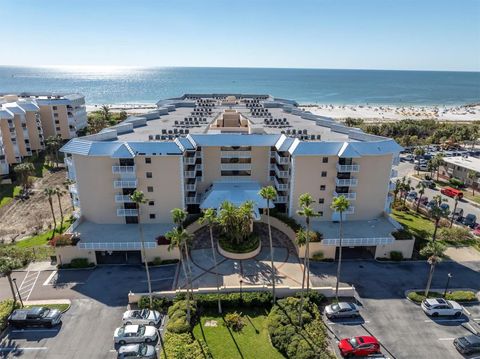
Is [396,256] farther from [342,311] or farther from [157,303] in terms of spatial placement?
[157,303]

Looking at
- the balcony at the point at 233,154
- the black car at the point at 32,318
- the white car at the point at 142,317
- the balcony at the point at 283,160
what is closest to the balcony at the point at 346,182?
the balcony at the point at 283,160

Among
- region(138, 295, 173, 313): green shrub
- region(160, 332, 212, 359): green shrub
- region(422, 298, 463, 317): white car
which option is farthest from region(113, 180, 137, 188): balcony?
region(422, 298, 463, 317): white car

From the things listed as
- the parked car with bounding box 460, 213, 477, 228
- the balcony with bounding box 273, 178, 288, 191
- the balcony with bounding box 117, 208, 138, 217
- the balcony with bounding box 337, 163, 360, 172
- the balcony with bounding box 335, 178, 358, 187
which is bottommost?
the parked car with bounding box 460, 213, 477, 228

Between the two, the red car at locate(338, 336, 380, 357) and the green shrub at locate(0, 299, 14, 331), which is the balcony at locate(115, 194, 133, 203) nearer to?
the green shrub at locate(0, 299, 14, 331)

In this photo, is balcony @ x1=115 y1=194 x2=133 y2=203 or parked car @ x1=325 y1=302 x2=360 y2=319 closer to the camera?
parked car @ x1=325 y1=302 x2=360 y2=319

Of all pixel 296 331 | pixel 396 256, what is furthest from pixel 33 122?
pixel 396 256

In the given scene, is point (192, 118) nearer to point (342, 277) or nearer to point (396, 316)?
point (342, 277)

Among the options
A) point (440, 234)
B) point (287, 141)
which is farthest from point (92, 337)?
point (440, 234)
